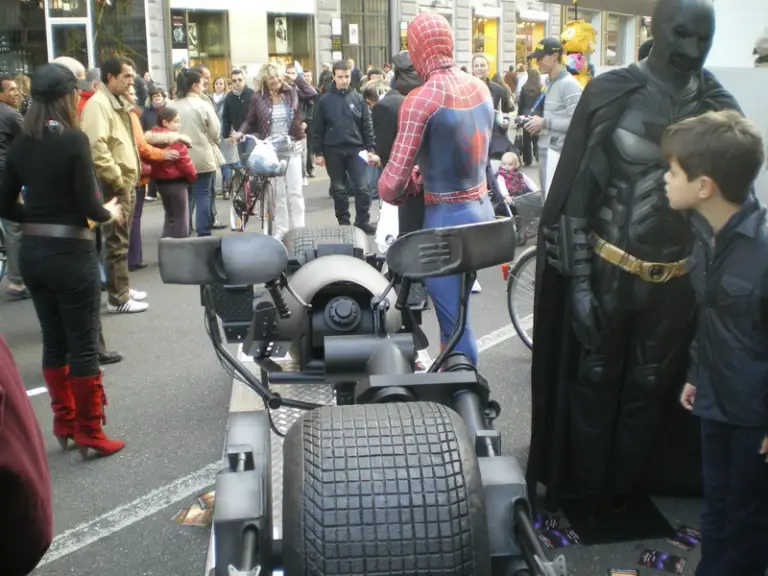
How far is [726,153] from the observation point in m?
2.71

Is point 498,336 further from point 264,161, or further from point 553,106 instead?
point 264,161

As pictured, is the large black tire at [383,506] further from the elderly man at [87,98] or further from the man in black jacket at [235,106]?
the man in black jacket at [235,106]

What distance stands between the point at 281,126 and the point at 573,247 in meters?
7.46

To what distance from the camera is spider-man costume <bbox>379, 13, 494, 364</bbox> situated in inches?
168

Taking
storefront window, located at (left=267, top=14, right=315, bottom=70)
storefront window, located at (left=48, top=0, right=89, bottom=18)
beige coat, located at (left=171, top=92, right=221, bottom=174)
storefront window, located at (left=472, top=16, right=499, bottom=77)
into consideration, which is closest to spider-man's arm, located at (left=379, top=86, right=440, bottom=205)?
beige coat, located at (left=171, top=92, right=221, bottom=174)

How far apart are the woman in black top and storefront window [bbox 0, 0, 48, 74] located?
16.1m

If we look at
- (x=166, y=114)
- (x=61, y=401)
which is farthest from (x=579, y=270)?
(x=166, y=114)

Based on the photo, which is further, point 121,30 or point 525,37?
point 525,37

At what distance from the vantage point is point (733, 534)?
111 inches

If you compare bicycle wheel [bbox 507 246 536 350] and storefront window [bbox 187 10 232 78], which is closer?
bicycle wheel [bbox 507 246 536 350]

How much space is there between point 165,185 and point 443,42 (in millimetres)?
4896

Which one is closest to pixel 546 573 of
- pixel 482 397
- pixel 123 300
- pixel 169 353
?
pixel 482 397

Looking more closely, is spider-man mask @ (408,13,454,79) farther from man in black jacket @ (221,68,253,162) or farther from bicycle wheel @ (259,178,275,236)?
man in black jacket @ (221,68,253,162)

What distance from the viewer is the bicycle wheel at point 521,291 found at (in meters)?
6.14
